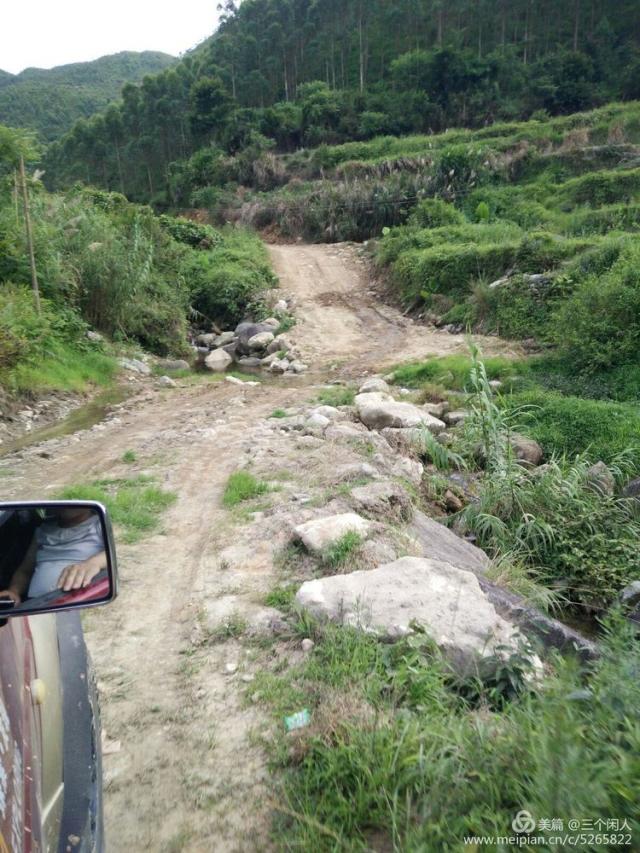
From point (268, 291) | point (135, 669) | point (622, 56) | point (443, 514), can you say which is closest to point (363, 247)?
point (268, 291)

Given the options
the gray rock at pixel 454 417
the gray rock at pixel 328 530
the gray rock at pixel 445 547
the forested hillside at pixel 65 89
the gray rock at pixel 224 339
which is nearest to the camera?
the gray rock at pixel 328 530

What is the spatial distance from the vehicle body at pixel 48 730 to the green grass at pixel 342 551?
190 centimetres

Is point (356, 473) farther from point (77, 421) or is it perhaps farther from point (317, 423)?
point (77, 421)

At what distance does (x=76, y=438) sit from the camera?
24.8ft

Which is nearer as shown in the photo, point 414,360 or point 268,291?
point 414,360

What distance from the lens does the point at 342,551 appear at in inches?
147

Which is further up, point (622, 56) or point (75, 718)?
point (622, 56)

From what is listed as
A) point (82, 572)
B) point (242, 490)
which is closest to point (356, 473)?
point (242, 490)

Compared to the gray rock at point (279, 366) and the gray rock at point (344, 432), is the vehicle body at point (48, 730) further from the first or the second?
the gray rock at point (279, 366)

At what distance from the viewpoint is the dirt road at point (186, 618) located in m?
2.25

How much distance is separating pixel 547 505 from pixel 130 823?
4278 millimetres

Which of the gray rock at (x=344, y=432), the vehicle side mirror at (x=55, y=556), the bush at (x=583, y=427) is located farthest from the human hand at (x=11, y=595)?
the bush at (x=583, y=427)

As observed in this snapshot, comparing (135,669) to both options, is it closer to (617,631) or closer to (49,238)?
(617,631)

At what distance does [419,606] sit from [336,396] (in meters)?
6.02
